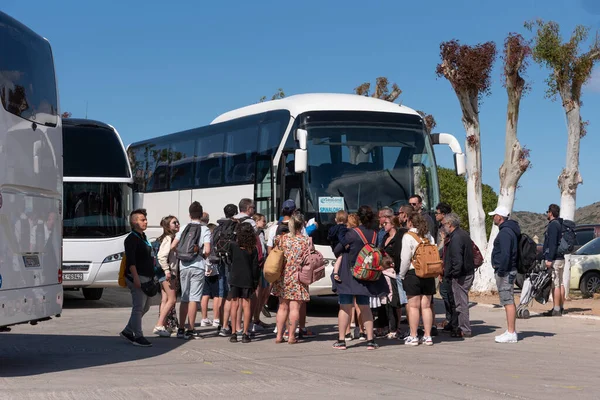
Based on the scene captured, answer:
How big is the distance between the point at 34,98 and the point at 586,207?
68.8 meters

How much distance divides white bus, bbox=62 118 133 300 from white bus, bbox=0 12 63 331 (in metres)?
8.98

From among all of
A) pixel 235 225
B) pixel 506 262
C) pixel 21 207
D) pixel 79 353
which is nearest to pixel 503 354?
pixel 506 262

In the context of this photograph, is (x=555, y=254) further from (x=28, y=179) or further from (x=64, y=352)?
(x=28, y=179)

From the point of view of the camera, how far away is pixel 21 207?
34.7ft

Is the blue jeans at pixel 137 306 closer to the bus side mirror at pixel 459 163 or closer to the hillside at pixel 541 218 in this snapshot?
the bus side mirror at pixel 459 163

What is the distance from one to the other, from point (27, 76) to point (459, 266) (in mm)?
6604

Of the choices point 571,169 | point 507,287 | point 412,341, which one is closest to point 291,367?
point 412,341

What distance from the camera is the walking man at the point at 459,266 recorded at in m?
14.4

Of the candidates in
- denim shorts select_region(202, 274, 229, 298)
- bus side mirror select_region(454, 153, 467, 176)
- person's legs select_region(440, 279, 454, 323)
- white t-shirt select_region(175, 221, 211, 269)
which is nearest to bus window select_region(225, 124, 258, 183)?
bus side mirror select_region(454, 153, 467, 176)

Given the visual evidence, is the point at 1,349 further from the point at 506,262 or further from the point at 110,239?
the point at 110,239

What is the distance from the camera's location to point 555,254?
1783cm

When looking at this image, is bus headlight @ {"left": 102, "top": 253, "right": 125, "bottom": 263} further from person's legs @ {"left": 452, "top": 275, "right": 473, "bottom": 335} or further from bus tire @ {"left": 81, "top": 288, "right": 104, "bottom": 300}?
person's legs @ {"left": 452, "top": 275, "right": 473, "bottom": 335}

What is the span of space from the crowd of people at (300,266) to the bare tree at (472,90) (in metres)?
8.65

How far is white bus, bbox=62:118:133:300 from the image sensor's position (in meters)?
20.5
